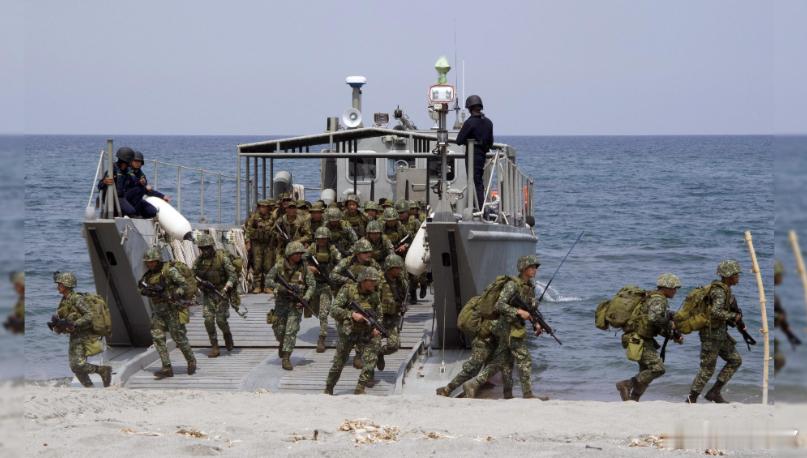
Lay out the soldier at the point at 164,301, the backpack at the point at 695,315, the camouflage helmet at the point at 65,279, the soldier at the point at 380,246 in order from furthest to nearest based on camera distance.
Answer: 1. the soldier at the point at 380,246
2. the soldier at the point at 164,301
3. the camouflage helmet at the point at 65,279
4. the backpack at the point at 695,315

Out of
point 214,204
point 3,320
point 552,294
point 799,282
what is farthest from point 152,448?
point 214,204

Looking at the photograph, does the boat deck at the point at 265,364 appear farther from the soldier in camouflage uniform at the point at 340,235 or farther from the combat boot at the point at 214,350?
the soldier in camouflage uniform at the point at 340,235

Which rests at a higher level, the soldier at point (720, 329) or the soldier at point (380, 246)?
the soldier at point (380, 246)

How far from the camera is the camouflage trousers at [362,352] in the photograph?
10.7 metres

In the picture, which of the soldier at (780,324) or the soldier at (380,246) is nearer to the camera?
the soldier at (780,324)

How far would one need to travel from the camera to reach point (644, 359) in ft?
34.9

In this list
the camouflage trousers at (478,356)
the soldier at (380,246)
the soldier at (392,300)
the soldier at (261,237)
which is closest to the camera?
the camouflage trousers at (478,356)

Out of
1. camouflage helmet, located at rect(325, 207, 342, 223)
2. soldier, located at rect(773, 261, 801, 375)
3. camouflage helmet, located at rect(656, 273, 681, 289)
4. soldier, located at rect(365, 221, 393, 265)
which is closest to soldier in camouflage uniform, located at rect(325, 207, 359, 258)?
camouflage helmet, located at rect(325, 207, 342, 223)

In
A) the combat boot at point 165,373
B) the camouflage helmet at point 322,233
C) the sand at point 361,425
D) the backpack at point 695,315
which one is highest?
the camouflage helmet at point 322,233

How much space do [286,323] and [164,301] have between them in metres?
1.20

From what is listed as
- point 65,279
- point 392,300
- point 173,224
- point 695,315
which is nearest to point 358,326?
point 392,300

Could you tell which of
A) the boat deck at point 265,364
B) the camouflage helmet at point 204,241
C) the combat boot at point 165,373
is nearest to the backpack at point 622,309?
the boat deck at point 265,364

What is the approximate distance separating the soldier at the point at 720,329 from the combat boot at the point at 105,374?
17.4 ft

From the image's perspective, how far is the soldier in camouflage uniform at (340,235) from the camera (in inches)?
507
